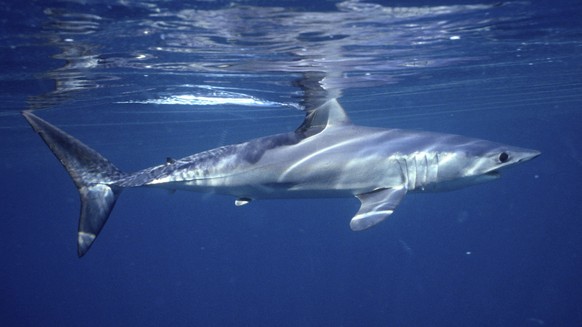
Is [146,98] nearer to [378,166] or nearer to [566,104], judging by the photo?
[378,166]

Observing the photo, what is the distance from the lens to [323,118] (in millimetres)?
7426

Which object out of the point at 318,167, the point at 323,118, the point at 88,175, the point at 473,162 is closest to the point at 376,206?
the point at 318,167

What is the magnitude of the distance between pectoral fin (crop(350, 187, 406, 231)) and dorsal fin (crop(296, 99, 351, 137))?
153 cm

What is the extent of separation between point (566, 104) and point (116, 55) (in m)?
31.3

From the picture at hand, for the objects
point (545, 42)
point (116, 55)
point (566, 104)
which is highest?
point (116, 55)

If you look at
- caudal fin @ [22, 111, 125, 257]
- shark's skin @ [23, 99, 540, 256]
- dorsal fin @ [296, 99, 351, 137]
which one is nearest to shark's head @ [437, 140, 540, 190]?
shark's skin @ [23, 99, 540, 256]

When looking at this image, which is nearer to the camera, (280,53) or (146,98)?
(280,53)

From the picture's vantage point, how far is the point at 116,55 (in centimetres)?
1058

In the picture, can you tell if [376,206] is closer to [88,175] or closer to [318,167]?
[318,167]

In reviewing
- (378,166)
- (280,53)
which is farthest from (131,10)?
(378,166)

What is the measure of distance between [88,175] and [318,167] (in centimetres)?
393

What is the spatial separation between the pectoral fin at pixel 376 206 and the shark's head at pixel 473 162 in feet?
2.17

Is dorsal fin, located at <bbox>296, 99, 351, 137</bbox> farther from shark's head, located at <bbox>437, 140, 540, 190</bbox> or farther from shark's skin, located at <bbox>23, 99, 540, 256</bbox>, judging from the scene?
shark's head, located at <bbox>437, 140, 540, 190</bbox>

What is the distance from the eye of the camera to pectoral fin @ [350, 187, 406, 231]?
5.49 meters
